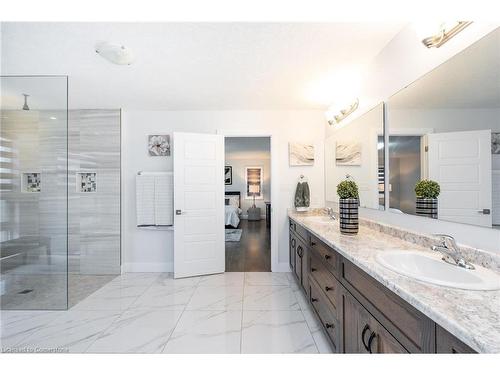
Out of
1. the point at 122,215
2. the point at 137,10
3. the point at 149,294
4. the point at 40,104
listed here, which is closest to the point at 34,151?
the point at 40,104

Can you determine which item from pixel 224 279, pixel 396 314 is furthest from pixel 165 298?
pixel 396 314

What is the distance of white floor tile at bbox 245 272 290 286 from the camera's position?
8.78 feet

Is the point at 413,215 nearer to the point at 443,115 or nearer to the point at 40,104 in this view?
the point at 443,115

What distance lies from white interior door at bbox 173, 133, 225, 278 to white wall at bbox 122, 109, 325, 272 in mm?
310

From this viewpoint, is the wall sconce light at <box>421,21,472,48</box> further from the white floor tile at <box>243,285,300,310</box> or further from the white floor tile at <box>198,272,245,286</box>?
the white floor tile at <box>198,272,245,286</box>

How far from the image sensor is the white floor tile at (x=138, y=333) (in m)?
1.57

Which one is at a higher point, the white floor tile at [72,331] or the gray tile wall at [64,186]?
the gray tile wall at [64,186]

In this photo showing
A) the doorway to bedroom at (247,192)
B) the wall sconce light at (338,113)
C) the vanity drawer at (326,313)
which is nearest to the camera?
the vanity drawer at (326,313)

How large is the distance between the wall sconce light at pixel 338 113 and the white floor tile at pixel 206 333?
7.67ft

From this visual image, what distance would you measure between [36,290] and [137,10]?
3075mm

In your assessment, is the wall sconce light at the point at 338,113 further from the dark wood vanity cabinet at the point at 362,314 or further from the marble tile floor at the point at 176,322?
the marble tile floor at the point at 176,322

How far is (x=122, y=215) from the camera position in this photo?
9.90 ft

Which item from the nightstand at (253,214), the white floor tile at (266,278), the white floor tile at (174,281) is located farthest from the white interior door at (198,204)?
the nightstand at (253,214)

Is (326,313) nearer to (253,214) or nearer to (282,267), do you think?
(282,267)
